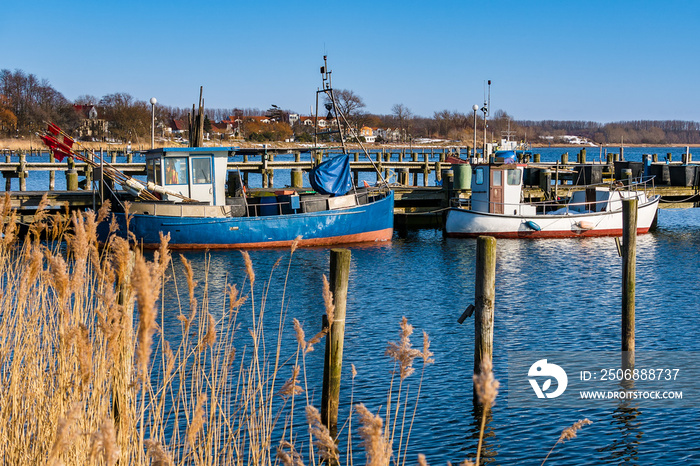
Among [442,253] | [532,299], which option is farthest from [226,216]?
[532,299]

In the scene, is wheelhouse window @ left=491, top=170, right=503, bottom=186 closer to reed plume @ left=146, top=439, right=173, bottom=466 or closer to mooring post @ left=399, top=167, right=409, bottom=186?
mooring post @ left=399, top=167, right=409, bottom=186

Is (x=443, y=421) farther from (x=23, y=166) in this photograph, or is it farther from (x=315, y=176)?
(x=23, y=166)

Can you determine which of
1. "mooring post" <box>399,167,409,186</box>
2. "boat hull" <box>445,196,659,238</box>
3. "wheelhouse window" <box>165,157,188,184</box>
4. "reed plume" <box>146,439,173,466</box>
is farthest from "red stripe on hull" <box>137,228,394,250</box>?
"reed plume" <box>146,439,173,466</box>

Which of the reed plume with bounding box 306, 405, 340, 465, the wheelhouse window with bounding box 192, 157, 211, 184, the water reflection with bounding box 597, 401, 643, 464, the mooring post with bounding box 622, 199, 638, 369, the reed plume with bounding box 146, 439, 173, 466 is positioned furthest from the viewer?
the wheelhouse window with bounding box 192, 157, 211, 184

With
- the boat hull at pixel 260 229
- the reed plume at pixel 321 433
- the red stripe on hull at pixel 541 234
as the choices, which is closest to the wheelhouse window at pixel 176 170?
the boat hull at pixel 260 229

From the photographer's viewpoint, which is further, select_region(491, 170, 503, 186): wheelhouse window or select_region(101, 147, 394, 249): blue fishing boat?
select_region(491, 170, 503, 186): wheelhouse window

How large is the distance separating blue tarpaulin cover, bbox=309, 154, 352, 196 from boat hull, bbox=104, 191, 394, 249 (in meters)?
0.81

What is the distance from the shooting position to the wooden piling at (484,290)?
329 inches

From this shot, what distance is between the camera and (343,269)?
256 inches

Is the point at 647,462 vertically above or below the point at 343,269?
below

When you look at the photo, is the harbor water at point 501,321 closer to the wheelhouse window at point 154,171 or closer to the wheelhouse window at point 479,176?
the wheelhouse window at point 479,176

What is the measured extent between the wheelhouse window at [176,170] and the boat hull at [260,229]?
4.27 feet

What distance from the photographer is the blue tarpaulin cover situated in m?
24.8

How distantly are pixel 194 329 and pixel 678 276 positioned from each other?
13244mm
